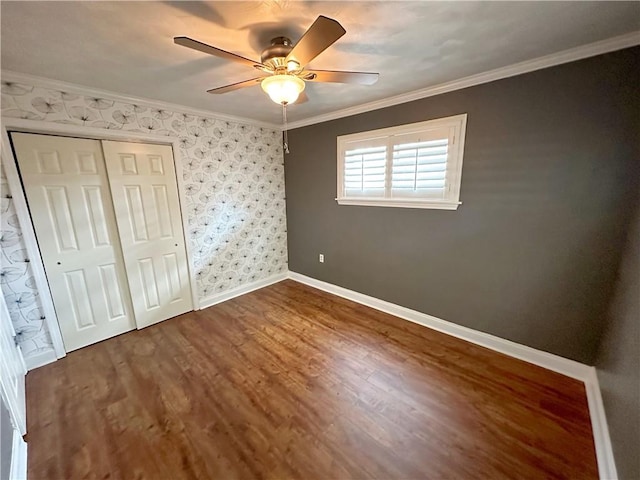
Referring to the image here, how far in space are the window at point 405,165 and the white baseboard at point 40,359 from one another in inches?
128

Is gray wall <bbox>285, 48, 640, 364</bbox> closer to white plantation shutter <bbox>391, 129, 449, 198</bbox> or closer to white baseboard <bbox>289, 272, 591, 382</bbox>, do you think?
white baseboard <bbox>289, 272, 591, 382</bbox>

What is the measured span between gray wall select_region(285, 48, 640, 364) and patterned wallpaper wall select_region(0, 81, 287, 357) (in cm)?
147

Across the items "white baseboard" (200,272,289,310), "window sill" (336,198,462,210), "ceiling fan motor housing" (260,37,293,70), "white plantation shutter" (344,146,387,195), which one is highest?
"ceiling fan motor housing" (260,37,293,70)

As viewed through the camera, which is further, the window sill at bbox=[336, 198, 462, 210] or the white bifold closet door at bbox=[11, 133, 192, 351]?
the window sill at bbox=[336, 198, 462, 210]

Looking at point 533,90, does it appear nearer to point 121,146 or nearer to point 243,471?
point 243,471

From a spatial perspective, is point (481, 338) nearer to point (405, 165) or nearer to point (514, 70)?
point (405, 165)

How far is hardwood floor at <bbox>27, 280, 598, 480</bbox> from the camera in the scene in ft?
4.74

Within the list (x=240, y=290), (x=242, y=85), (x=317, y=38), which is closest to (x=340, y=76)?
(x=317, y=38)

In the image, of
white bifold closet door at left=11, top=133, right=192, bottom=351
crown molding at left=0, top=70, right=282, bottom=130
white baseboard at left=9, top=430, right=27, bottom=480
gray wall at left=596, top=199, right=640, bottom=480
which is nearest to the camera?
gray wall at left=596, top=199, right=640, bottom=480

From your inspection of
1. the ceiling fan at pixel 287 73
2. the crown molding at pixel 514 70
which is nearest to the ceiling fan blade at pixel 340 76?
the ceiling fan at pixel 287 73

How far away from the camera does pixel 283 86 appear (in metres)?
1.46

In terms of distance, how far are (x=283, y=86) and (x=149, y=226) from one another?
85.7 inches

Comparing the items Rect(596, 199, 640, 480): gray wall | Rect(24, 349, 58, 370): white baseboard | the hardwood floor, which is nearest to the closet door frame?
Rect(24, 349, 58, 370): white baseboard

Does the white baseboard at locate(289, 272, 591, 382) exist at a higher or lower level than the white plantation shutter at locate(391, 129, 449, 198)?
lower
